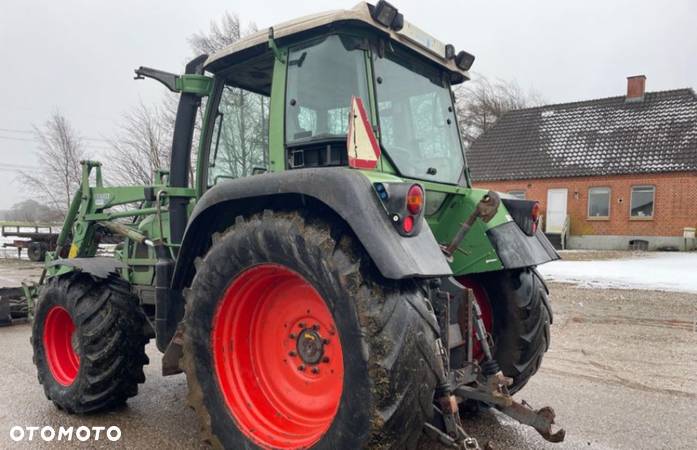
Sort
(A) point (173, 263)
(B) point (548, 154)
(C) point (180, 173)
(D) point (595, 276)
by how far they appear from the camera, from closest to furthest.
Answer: (A) point (173, 263) < (C) point (180, 173) < (D) point (595, 276) < (B) point (548, 154)

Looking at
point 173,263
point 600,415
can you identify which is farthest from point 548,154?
point 173,263

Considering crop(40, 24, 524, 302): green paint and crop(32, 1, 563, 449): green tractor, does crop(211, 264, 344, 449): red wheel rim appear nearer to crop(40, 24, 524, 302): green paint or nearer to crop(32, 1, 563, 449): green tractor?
crop(32, 1, 563, 449): green tractor

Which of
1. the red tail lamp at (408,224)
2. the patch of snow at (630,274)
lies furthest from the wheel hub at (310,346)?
the patch of snow at (630,274)

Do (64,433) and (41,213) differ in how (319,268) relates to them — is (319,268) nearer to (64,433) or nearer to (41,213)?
(64,433)

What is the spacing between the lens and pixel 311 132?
9.18ft

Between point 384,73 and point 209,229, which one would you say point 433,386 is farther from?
point 384,73

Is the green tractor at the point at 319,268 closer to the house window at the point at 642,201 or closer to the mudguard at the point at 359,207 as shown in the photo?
the mudguard at the point at 359,207

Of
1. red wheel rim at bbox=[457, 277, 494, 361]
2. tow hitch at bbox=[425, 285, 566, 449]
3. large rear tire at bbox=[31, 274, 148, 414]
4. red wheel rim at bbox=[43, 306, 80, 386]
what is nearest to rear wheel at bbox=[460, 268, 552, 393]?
red wheel rim at bbox=[457, 277, 494, 361]

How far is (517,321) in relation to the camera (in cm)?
340

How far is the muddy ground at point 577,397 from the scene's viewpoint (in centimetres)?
330

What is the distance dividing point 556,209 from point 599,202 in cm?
164

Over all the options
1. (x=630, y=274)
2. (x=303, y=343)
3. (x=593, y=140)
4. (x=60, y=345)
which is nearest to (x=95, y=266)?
(x=60, y=345)

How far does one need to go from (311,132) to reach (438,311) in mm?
1155

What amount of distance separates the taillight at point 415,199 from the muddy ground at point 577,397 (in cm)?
185
